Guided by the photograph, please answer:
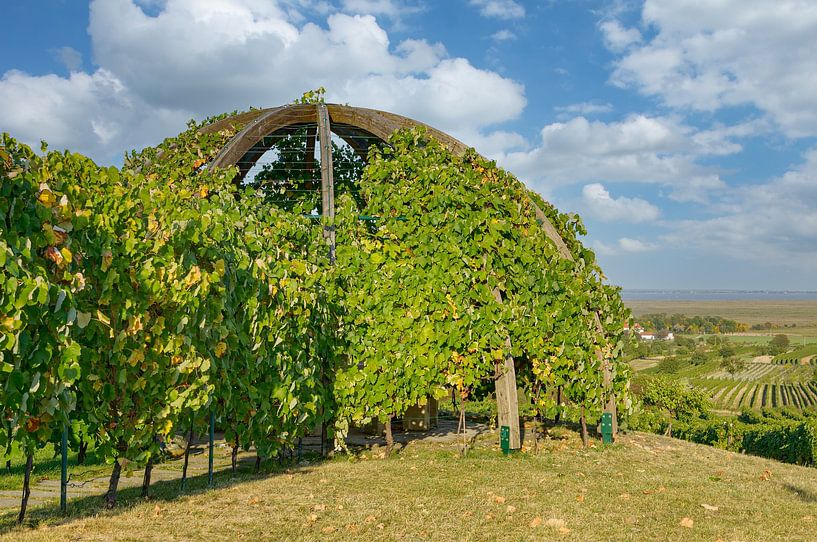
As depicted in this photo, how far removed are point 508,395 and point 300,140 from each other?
789 cm

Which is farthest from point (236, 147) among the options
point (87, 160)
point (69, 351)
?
point (69, 351)

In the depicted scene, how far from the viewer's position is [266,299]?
877 centimetres

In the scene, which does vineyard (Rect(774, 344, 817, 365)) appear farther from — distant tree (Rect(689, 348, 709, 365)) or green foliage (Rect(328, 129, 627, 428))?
green foliage (Rect(328, 129, 627, 428))

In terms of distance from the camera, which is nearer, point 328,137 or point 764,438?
point 328,137

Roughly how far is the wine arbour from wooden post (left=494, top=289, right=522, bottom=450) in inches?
4.5

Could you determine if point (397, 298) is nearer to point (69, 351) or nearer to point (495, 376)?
point (495, 376)

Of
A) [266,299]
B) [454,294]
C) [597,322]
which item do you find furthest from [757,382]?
[266,299]

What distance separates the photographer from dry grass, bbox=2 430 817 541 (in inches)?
246

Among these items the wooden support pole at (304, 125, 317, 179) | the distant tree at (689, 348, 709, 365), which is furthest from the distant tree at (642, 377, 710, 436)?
the distant tree at (689, 348, 709, 365)

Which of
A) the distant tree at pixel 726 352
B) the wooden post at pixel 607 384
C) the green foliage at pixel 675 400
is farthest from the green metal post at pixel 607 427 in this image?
the distant tree at pixel 726 352

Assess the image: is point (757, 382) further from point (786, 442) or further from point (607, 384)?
point (607, 384)

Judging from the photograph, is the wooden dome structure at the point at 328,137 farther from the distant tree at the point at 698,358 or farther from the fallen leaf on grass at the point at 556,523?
the distant tree at the point at 698,358

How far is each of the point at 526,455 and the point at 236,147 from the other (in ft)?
25.4

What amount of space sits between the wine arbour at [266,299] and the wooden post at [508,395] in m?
0.11
